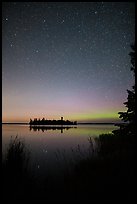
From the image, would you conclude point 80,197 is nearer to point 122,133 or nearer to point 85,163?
point 85,163

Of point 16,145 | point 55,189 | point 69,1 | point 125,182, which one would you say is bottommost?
point 55,189

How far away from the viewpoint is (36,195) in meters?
4.79

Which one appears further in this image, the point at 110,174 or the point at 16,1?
the point at 110,174

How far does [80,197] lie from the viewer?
4469mm

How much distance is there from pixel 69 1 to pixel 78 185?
3.81m

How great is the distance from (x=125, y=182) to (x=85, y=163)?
10.1ft

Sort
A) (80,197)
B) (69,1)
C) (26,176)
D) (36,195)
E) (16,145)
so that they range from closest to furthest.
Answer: (69,1), (80,197), (36,195), (26,176), (16,145)

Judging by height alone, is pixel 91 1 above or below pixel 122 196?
above

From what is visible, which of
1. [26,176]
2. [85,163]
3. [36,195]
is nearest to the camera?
[36,195]

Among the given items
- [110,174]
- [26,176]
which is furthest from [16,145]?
[110,174]

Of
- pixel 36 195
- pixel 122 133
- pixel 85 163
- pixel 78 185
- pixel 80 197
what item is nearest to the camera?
pixel 80 197

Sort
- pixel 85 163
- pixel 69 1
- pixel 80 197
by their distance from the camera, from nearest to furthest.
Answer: pixel 69 1 → pixel 80 197 → pixel 85 163

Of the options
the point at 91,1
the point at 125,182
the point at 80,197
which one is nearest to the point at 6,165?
the point at 80,197

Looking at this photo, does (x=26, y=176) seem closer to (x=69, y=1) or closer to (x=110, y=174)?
(x=110, y=174)
